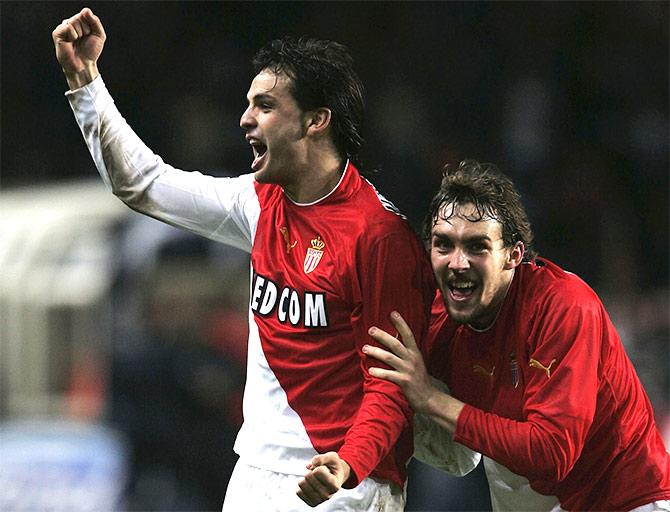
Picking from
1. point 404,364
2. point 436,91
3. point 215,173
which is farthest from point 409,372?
point 436,91

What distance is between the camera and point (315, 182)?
3.49m

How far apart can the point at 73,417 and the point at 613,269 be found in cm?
390

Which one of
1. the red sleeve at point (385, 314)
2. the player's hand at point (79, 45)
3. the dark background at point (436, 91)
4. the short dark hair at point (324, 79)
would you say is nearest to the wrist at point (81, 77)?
the player's hand at point (79, 45)

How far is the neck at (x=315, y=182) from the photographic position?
3.49m

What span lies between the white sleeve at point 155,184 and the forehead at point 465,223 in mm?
590

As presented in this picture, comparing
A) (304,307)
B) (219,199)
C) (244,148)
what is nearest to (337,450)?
(304,307)

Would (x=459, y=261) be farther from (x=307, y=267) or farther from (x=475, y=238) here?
(x=307, y=267)

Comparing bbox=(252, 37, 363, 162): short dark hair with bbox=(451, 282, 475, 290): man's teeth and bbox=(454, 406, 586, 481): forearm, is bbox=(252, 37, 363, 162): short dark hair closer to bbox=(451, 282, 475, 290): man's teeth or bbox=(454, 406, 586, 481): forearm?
bbox=(451, 282, 475, 290): man's teeth

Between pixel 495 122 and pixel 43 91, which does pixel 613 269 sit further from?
pixel 43 91

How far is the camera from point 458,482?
273 inches

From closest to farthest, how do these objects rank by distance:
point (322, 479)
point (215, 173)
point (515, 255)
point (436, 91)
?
point (322, 479), point (515, 255), point (215, 173), point (436, 91)

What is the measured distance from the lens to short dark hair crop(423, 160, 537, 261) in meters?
3.39

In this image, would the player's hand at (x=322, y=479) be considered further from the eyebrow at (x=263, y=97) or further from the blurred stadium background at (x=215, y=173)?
the blurred stadium background at (x=215, y=173)

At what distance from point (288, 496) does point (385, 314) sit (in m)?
0.57
